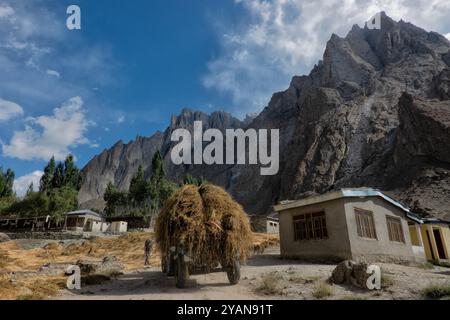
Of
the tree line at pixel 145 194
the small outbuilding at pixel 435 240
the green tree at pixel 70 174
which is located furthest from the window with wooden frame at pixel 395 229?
the green tree at pixel 70 174

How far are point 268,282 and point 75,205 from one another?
2473 inches

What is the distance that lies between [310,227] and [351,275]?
6.81 m

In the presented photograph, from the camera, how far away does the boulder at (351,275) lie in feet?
32.7

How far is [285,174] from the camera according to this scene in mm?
90625

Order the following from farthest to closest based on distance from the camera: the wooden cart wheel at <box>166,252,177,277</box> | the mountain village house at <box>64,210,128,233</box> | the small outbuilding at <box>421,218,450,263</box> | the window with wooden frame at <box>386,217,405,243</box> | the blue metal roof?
1. the mountain village house at <box>64,210,128,233</box>
2. the small outbuilding at <box>421,218,450,263</box>
3. the window with wooden frame at <box>386,217,405,243</box>
4. the blue metal roof
5. the wooden cart wheel at <box>166,252,177,277</box>

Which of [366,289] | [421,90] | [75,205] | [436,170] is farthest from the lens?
[421,90]

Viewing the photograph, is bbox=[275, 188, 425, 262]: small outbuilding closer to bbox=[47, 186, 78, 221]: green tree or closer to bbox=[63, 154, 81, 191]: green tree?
bbox=[47, 186, 78, 221]: green tree

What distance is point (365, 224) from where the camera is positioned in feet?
53.7

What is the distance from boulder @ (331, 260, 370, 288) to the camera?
998 cm

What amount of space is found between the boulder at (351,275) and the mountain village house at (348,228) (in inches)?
181

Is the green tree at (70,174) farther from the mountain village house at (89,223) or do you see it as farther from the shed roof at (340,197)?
the shed roof at (340,197)

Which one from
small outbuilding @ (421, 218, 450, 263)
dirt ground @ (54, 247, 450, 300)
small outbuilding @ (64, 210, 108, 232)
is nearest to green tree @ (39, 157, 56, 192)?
small outbuilding @ (64, 210, 108, 232)
